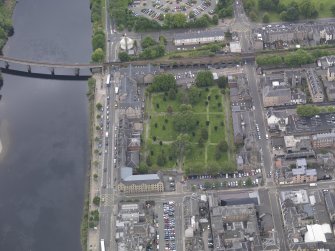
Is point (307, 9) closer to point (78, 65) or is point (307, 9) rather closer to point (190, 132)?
point (190, 132)

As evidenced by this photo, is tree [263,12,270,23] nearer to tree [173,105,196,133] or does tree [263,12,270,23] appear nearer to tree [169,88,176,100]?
tree [169,88,176,100]

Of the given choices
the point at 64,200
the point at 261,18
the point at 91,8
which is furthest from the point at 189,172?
the point at 91,8

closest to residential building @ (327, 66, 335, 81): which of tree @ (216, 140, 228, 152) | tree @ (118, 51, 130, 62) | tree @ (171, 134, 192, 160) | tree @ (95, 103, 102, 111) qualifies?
tree @ (216, 140, 228, 152)

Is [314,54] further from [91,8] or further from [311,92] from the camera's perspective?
[91,8]

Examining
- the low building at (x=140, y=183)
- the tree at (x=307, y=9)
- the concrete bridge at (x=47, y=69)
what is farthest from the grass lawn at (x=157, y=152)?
the tree at (x=307, y=9)

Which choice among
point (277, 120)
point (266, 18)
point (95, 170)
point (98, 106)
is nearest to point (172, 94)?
point (98, 106)

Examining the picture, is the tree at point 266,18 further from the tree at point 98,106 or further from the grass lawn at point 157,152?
the tree at point 98,106

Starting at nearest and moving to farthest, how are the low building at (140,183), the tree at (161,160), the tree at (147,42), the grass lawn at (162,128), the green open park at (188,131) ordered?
the low building at (140,183), the tree at (161,160), the green open park at (188,131), the grass lawn at (162,128), the tree at (147,42)

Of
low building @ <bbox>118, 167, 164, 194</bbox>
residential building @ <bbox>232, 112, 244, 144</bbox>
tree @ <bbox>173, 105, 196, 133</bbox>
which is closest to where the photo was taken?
low building @ <bbox>118, 167, 164, 194</bbox>
